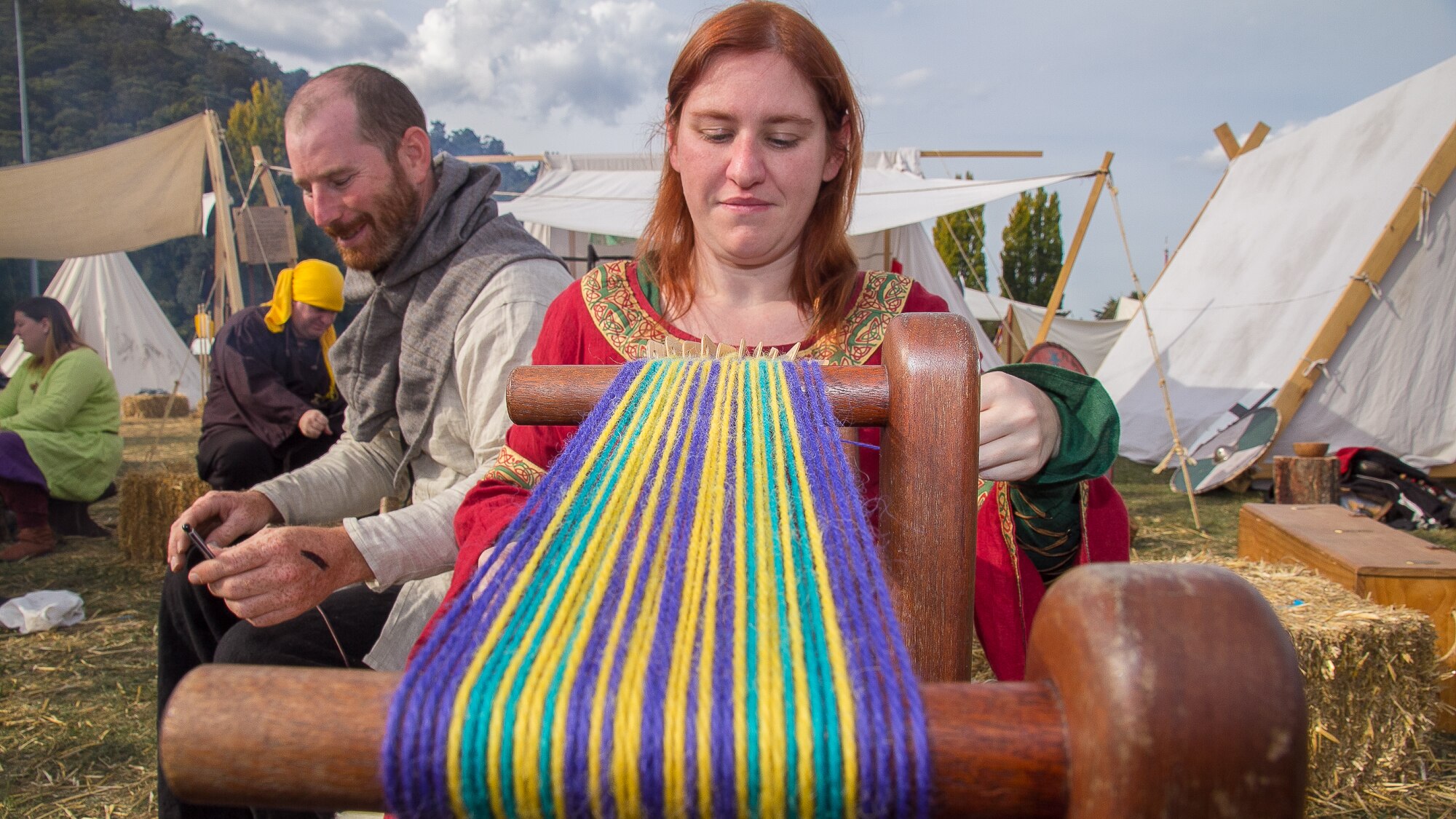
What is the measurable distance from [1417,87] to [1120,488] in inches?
146

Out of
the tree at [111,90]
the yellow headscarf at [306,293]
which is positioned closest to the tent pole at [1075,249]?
the yellow headscarf at [306,293]

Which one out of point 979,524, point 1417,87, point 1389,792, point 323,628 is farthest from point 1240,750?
point 1417,87

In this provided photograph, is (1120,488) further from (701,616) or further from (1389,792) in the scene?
(701,616)

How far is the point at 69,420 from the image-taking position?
4.84m

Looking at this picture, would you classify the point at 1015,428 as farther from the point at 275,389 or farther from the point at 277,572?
the point at 275,389

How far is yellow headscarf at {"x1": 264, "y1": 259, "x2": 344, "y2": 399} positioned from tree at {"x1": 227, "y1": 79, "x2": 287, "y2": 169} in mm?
21515

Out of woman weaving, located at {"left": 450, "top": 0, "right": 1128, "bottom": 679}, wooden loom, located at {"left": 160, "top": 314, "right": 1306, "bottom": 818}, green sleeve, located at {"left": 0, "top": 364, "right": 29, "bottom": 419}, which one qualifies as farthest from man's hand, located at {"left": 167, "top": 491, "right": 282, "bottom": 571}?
green sleeve, located at {"left": 0, "top": 364, "right": 29, "bottom": 419}

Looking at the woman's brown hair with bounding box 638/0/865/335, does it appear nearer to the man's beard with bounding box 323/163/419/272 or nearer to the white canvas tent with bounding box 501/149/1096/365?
the man's beard with bounding box 323/163/419/272

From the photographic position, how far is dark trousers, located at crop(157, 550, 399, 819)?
151 cm

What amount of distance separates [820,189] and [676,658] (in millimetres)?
1157

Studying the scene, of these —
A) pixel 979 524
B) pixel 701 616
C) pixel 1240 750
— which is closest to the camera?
pixel 1240 750

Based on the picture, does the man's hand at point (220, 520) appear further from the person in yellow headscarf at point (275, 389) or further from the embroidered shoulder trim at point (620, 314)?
the person in yellow headscarf at point (275, 389)

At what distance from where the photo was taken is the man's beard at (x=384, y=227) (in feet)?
6.45

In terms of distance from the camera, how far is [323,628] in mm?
1586
